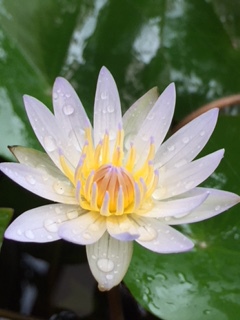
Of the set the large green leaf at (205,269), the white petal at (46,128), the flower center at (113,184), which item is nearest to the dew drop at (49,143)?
the white petal at (46,128)

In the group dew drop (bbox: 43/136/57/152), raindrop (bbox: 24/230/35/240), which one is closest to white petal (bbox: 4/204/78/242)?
raindrop (bbox: 24/230/35/240)

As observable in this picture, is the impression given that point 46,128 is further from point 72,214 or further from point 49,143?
point 72,214

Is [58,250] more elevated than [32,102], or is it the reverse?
[32,102]

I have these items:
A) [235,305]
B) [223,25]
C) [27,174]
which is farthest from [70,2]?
[235,305]

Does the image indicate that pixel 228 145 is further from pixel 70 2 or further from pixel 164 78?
pixel 70 2

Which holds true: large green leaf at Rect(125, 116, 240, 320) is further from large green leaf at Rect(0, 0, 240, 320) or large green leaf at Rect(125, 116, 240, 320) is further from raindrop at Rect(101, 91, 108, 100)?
raindrop at Rect(101, 91, 108, 100)

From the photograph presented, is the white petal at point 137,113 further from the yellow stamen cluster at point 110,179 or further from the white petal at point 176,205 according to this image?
the white petal at point 176,205

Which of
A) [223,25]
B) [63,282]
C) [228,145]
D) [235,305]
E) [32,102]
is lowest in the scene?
[63,282]

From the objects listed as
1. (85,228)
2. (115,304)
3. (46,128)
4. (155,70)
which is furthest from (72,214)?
(155,70)
